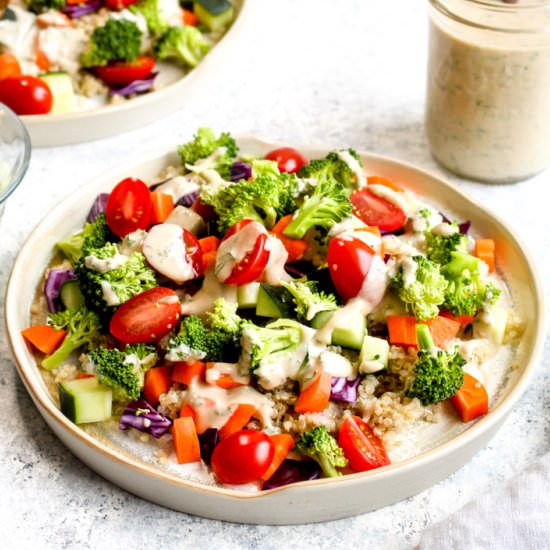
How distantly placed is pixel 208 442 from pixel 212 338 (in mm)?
334

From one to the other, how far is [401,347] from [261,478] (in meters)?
0.65

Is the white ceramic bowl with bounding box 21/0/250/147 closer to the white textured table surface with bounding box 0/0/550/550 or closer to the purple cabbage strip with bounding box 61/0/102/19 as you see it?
the white textured table surface with bounding box 0/0/550/550

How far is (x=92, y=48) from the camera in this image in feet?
15.1

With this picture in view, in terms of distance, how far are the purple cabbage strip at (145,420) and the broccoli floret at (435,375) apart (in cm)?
80

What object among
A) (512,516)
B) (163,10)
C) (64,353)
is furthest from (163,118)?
(512,516)

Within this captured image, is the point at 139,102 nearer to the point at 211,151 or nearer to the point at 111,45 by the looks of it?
the point at 111,45

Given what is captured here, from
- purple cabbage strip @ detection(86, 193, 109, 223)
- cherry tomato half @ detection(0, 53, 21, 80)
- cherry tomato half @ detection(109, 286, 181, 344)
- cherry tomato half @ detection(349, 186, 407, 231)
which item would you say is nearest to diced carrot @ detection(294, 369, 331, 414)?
cherry tomato half @ detection(109, 286, 181, 344)

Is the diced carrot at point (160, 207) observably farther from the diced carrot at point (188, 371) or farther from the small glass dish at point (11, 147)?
the diced carrot at point (188, 371)

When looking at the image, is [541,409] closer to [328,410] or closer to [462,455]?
[462,455]

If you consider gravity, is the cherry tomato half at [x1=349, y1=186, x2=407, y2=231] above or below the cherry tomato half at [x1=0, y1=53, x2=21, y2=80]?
below

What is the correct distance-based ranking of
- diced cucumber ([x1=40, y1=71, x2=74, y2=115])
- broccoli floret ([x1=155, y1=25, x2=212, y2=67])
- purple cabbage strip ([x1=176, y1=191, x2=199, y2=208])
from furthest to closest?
broccoli floret ([x1=155, y1=25, x2=212, y2=67])
diced cucumber ([x1=40, y1=71, x2=74, y2=115])
purple cabbage strip ([x1=176, y1=191, x2=199, y2=208])

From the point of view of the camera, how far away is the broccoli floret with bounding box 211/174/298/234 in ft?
11.4

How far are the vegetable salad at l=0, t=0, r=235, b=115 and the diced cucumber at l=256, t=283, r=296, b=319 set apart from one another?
173 cm

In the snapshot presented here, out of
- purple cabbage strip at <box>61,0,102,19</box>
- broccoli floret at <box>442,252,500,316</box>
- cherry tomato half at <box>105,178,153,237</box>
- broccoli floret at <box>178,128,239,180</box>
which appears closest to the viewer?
broccoli floret at <box>442,252,500,316</box>
